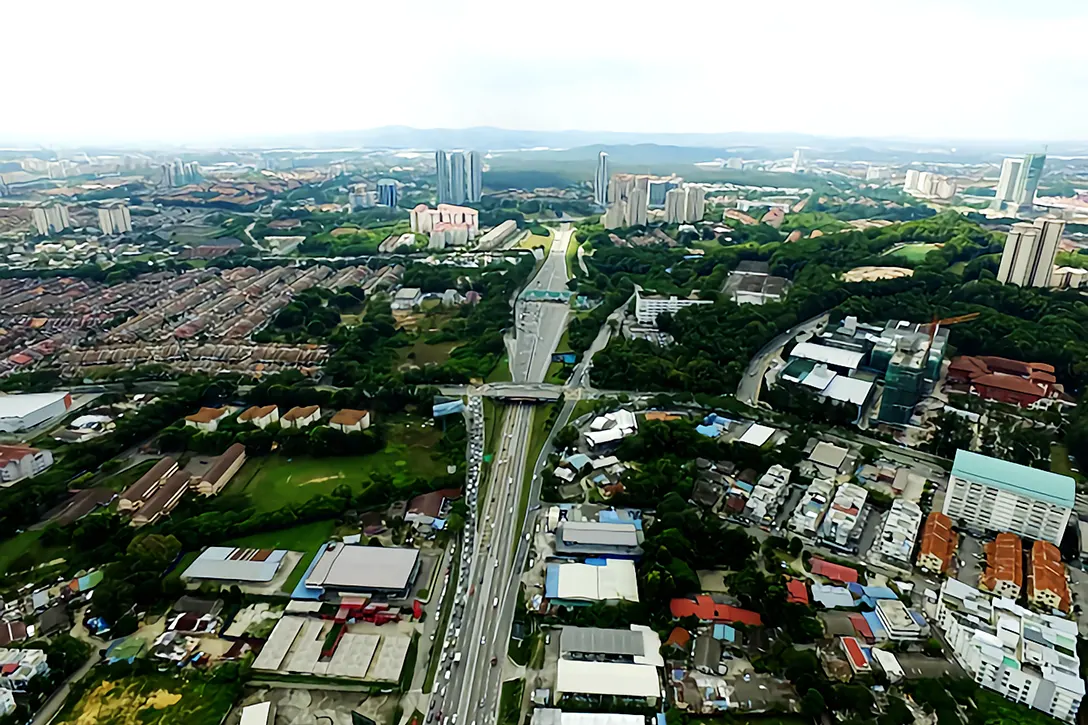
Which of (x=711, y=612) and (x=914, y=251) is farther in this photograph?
(x=914, y=251)

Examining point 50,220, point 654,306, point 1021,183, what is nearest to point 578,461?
point 654,306

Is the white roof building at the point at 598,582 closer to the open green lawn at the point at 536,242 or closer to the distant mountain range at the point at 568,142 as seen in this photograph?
the open green lawn at the point at 536,242

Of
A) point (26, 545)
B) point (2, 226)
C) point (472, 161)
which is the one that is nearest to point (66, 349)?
point (26, 545)

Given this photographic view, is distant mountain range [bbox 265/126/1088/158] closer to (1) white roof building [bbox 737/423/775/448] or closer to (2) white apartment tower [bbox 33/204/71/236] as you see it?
(2) white apartment tower [bbox 33/204/71/236]

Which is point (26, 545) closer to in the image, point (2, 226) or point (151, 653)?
point (151, 653)

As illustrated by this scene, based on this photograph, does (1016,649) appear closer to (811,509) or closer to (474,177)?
(811,509)

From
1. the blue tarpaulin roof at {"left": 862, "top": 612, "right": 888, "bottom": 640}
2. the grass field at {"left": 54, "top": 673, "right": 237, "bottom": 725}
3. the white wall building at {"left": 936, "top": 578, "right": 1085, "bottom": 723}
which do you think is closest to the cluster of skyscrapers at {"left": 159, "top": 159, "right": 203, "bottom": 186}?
the grass field at {"left": 54, "top": 673, "right": 237, "bottom": 725}
